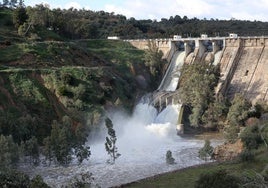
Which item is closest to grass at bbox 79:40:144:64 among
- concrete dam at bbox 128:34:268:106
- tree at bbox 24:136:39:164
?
concrete dam at bbox 128:34:268:106

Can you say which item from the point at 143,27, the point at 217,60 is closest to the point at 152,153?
the point at 217,60

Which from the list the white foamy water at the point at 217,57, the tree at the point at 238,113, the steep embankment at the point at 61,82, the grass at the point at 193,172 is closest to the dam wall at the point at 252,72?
the white foamy water at the point at 217,57

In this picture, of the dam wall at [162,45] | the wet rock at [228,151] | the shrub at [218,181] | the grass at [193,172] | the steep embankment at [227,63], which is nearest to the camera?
the shrub at [218,181]

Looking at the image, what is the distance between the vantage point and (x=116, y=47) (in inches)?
3597

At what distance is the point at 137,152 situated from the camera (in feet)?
164

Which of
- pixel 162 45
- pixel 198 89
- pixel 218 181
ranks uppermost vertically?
pixel 162 45

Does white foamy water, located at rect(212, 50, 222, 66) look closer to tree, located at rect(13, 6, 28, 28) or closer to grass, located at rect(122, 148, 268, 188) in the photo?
tree, located at rect(13, 6, 28, 28)

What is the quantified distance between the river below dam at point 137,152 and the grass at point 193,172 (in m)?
2.94

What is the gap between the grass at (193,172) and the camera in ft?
109

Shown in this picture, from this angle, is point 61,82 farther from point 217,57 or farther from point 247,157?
point 247,157

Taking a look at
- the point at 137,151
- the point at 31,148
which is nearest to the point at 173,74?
the point at 137,151

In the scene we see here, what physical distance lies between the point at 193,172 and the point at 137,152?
44.3 feet

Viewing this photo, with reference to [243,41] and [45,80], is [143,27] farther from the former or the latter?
[45,80]

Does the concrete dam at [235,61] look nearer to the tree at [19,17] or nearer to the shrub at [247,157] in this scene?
the tree at [19,17]
